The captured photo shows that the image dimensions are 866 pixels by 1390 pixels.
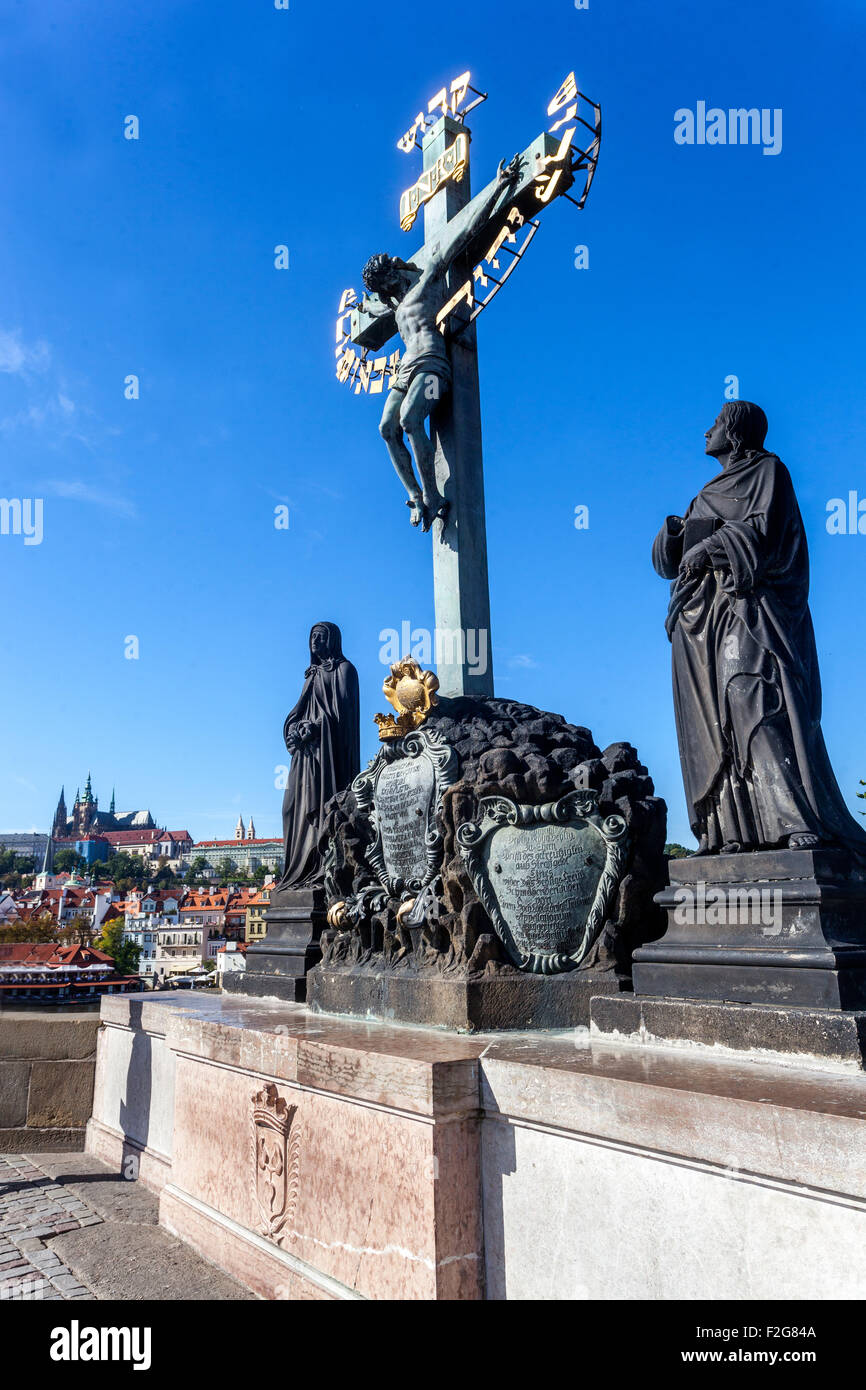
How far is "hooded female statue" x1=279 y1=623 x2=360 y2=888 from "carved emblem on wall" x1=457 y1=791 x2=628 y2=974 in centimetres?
357

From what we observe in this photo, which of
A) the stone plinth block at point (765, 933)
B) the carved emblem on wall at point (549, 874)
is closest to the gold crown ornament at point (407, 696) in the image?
the carved emblem on wall at point (549, 874)

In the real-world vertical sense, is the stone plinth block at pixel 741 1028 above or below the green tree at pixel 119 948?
above

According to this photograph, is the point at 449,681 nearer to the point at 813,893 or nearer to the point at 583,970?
the point at 583,970

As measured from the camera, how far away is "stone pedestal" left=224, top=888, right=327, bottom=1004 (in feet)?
24.7

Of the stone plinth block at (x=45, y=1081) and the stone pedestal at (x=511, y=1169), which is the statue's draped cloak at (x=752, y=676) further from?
the stone plinth block at (x=45, y=1081)

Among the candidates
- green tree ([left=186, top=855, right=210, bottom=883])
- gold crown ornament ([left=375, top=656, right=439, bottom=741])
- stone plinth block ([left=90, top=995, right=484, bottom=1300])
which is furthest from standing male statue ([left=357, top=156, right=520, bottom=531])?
green tree ([left=186, top=855, right=210, bottom=883])

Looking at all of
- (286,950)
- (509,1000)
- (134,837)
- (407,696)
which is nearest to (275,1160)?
(509,1000)

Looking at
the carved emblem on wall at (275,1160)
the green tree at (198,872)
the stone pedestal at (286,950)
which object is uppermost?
the stone pedestal at (286,950)

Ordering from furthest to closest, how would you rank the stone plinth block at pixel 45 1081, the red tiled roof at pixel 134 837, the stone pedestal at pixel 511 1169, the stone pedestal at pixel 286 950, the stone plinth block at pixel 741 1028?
1. the red tiled roof at pixel 134 837
2. the stone plinth block at pixel 45 1081
3. the stone pedestal at pixel 286 950
4. the stone plinth block at pixel 741 1028
5. the stone pedestal at pixel 511 1169

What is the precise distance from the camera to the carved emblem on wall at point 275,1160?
14.3 ft

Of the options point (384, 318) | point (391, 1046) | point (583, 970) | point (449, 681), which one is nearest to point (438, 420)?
point (384, 318)

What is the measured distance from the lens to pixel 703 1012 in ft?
12.7

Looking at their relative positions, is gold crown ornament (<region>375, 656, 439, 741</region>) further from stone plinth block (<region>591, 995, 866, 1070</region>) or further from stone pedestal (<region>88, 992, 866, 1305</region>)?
stone plinth block (<region>591, 995, 866, 1070</region>)
